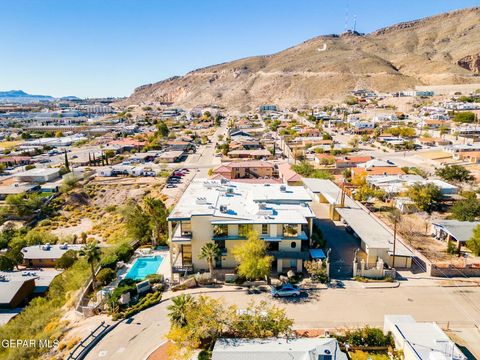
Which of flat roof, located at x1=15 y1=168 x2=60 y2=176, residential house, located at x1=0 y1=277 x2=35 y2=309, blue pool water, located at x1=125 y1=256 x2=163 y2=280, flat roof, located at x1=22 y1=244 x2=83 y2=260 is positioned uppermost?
flat roof, located at x1=15 y1=168 x2=60 y2=176

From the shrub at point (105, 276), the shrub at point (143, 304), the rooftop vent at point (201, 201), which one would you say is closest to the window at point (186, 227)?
the rooftop vent at point (201, 201)

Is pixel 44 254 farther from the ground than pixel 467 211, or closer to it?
closer to it

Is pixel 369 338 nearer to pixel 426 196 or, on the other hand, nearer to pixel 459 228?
pixel 459 228

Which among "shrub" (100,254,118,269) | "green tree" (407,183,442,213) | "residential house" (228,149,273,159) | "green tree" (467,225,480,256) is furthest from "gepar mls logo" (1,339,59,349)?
"residential house" (228,149,273,159)

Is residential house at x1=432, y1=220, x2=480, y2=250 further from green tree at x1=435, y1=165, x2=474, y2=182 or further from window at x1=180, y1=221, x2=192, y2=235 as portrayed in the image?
window at x1=180, y1=221, x2=192, y2=235

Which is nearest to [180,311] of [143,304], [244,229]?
[143,304]

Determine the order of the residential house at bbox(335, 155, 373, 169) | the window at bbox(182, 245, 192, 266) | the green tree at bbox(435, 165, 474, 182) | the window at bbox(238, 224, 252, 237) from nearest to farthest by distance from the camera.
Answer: the window at bbox(238, 224, 252, 237) < the window at bbox(182, 245, 192, 266) < the green tree at bbox(435, 165, 474, 182) < the residential house at bbox(335, 155, 373, 169)

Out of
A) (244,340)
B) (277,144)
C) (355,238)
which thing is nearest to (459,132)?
(277,144)
